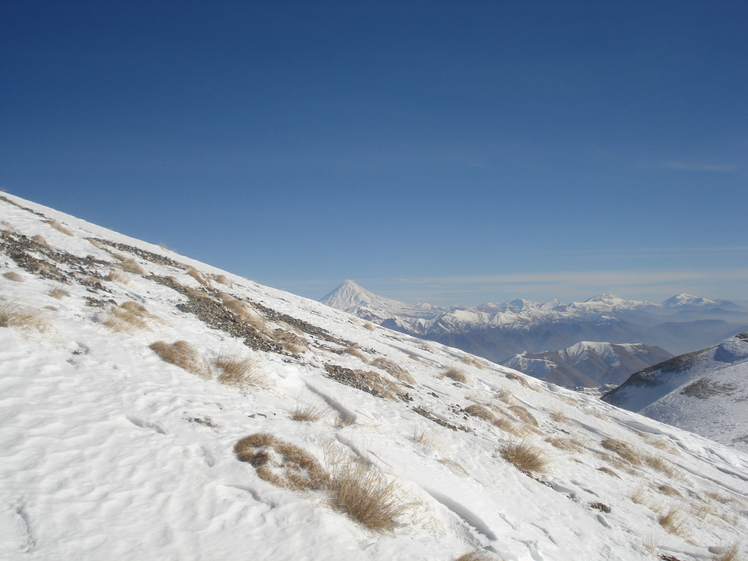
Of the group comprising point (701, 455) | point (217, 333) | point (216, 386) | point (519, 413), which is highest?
point (217, 333)

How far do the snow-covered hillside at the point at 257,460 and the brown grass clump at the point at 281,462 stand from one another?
0.02 meters

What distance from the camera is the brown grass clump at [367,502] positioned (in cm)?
386

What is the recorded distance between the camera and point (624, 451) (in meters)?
10.6

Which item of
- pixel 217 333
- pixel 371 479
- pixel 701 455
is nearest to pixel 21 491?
pixel 371 479

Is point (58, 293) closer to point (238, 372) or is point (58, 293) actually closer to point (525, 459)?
point (238, 372)

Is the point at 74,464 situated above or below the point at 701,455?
above

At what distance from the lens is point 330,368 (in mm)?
9867

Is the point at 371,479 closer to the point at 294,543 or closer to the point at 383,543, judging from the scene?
the point at 383,543

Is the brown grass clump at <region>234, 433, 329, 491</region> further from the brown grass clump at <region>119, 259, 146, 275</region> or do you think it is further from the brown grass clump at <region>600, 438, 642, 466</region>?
the brown grass clump at <region>119, 259, 146, 275</region>

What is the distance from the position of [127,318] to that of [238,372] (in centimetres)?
265

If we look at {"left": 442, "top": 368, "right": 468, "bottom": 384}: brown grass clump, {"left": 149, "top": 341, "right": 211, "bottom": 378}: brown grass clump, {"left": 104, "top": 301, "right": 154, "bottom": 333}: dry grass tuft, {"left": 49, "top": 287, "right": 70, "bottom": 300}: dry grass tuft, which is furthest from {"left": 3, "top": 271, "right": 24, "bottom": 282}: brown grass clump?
{"left": 442, "top": 368, "right": 468, "bottom": 384}: brown grass clump

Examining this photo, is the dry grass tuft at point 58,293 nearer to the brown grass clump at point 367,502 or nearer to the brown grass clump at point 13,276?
the brown grass clump at point 13,276

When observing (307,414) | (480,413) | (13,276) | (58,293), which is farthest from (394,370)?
(13,276)

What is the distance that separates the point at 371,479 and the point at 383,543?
24.7 inches
